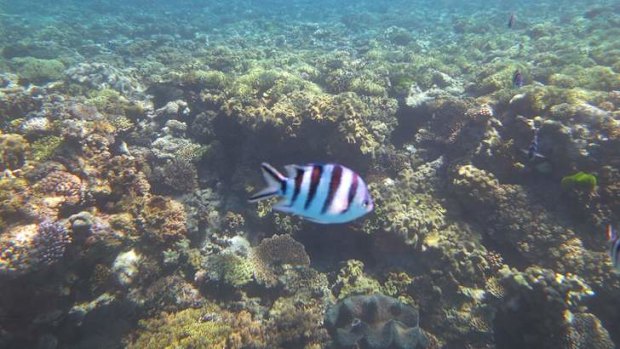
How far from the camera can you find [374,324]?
571cm

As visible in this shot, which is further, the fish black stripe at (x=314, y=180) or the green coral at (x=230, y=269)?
the green coral at (x=230, y=269)

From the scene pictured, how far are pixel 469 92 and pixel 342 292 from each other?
821 cm

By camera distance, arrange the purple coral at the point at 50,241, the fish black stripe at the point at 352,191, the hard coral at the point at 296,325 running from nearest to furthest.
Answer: the fish black stripe at the point at 352,191 → the purple coral at the point at 50,241 → the hard coral at the point at 296,325

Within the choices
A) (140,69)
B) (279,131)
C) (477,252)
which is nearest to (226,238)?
(279,131)

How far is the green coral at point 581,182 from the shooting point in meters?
6.64

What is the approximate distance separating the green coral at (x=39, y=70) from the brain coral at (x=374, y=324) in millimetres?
13775

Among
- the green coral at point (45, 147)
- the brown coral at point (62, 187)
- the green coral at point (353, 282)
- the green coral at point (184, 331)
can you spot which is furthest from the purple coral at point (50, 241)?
the green coral at point (353, 282)

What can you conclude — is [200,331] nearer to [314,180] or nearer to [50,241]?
[50,241]

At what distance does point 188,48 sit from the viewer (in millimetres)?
20344

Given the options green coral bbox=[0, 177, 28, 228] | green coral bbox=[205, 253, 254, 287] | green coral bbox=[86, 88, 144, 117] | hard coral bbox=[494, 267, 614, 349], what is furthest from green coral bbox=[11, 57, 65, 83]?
hard coral bbox=[494, 267, 614, 349]

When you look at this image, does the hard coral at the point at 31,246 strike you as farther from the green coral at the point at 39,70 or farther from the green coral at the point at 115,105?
the green coral at the point at 39,70

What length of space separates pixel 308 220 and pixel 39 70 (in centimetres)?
1544

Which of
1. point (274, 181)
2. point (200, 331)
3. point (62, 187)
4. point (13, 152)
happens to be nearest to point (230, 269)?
point (200, 331)

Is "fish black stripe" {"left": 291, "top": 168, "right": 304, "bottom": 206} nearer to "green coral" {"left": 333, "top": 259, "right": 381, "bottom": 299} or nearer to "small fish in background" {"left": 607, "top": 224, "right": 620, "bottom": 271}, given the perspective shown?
"small fish in background" {"left": 607, "top": 224, "right": 620, "bottom": 271}
